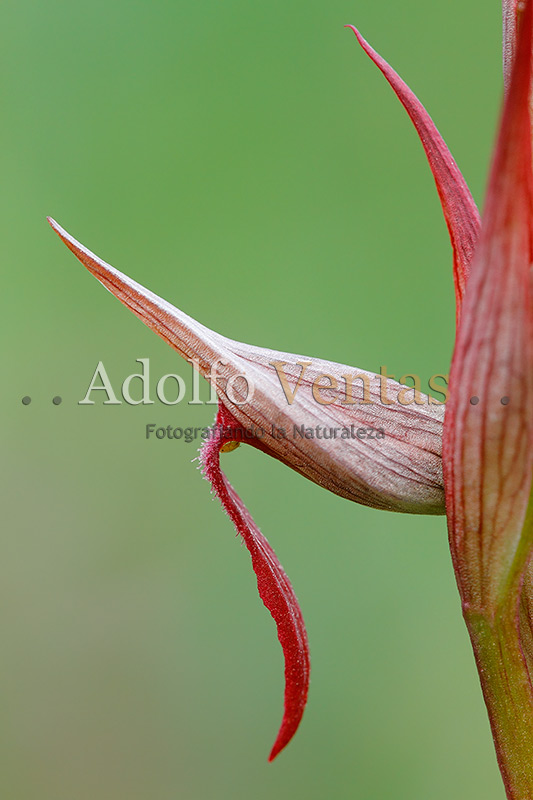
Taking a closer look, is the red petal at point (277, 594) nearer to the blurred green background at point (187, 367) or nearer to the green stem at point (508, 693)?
the green stem at point (508, 693)

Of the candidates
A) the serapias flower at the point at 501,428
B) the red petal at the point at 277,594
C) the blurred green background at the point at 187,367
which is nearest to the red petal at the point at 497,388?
the serapias flower at the point at 501,428

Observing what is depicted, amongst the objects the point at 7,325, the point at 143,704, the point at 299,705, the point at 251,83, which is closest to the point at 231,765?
the point at 143,704

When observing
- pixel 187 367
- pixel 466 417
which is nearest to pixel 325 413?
pixel 466 417

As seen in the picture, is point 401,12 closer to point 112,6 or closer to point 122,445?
point 112,6

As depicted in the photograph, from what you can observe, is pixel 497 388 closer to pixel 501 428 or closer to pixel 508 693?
pixel 501 428

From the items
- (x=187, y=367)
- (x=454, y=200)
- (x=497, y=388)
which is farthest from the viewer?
(x=187, y=367)

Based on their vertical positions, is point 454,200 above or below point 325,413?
above

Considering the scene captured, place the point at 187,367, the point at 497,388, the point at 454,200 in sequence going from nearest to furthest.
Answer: the point at 497,388 → the point at 454,200 → the point at 187,367
